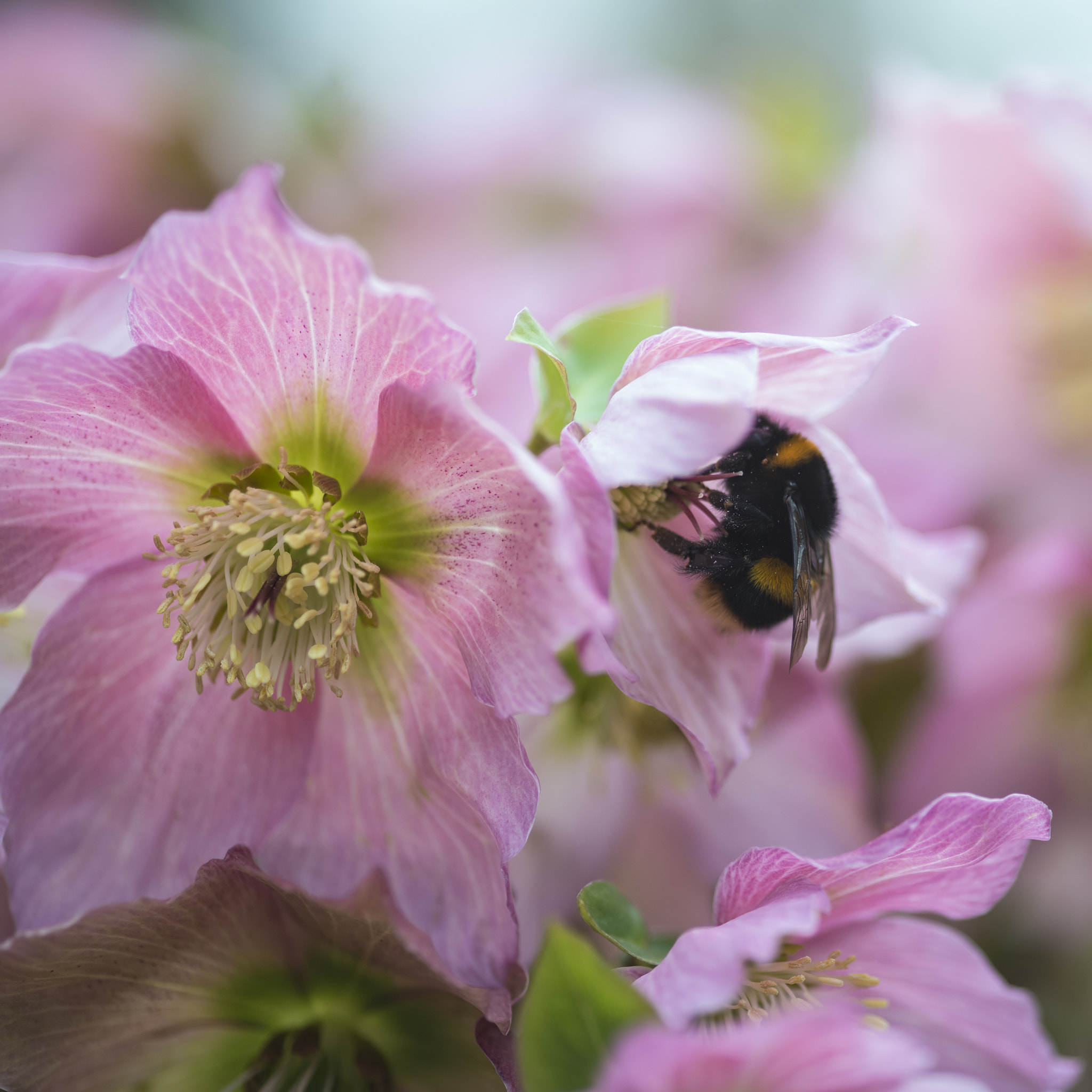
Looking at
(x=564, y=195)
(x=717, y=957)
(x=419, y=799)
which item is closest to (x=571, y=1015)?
(x=717, y=957)

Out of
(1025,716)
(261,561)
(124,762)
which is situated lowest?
(1025,716)

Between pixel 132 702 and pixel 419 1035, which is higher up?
pixel 132 702

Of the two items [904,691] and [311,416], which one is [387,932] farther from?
[904,691]

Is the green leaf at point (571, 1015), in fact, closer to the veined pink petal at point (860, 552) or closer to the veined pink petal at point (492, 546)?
the veined pink petal at point (492, 546)

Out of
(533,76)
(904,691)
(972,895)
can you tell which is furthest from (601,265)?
(972,895)

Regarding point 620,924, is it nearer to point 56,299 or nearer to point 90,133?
point 56,299

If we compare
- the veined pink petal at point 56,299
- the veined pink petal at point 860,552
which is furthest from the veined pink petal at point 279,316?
the veined pink petal at point 860,552
